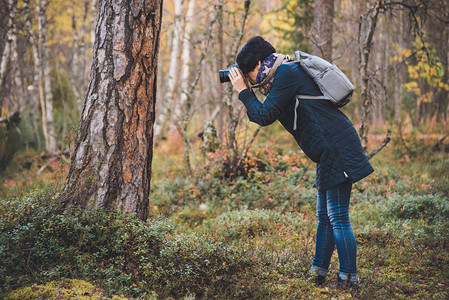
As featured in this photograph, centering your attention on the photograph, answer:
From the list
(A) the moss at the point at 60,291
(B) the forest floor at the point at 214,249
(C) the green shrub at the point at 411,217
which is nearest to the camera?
(A) the moss at the point at 60,291

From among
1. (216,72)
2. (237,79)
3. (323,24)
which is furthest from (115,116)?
(216,72)

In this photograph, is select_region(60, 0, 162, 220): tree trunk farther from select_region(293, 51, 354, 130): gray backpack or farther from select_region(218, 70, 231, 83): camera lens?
select_region(293, 51, 354, 130): gray backpack

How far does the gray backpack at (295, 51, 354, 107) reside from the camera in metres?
2.77

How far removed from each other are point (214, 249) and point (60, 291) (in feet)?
4.31

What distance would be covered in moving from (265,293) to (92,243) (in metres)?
1.50

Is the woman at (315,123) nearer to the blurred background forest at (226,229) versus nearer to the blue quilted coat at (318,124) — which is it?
the blue quilted coat at (318,124)

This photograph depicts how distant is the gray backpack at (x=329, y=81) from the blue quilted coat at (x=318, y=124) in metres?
0.05

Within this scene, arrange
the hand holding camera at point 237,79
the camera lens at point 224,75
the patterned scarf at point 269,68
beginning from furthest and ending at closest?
1. the camera lens at point 224,75
2. the hand holding camera at point 237,79
3. the patterned scarf at point 269,68

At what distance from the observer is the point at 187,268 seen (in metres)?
2.97

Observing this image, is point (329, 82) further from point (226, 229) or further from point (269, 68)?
point (226, 229)

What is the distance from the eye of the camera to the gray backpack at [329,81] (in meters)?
2.77

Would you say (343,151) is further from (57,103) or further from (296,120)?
(57,103)

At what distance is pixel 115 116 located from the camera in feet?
10.6

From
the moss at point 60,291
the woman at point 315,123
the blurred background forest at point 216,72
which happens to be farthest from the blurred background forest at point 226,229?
the woman at point 315,123
